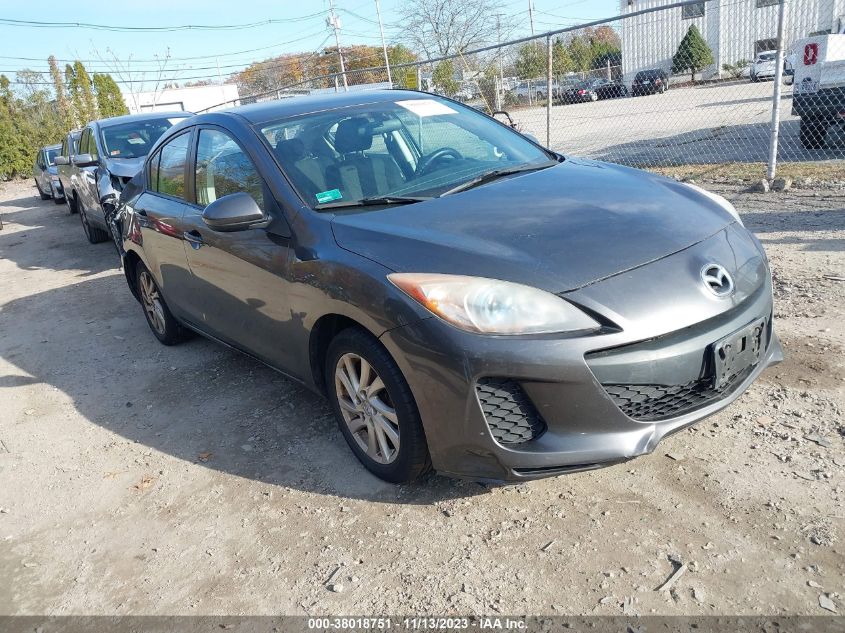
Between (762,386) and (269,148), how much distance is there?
2.84 meters

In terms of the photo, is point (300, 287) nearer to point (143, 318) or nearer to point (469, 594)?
point (469, 594)

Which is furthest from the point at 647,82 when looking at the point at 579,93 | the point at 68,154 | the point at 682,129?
the point at 68,154

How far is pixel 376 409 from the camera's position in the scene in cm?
297

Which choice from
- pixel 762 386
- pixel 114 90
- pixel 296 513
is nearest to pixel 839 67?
pixel 762 386

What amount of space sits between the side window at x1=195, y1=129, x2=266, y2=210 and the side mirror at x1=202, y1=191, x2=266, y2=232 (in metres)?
0.10

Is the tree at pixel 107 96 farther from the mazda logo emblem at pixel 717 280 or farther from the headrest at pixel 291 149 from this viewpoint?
the mazda logo emblem at pixel 717 280

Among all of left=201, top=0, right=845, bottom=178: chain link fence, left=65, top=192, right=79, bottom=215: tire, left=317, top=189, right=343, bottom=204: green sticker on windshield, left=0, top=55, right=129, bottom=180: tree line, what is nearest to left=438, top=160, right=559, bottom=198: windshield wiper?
left=317, top=189, right=343, bottom=204: green sticker on windshield

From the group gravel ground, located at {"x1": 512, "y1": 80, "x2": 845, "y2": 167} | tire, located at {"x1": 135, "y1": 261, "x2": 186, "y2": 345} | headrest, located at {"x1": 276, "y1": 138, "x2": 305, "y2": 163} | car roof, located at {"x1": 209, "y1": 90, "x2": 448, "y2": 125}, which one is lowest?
gravel ground, located at {"x1": 512, "y1": 80, "x2": 845, "y2": 167}

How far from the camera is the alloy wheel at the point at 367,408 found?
115 inches

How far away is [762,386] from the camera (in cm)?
355

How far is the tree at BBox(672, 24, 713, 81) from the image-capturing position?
1032 inches

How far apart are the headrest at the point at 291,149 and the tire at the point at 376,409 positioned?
1.05 m

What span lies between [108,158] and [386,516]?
8097 mm

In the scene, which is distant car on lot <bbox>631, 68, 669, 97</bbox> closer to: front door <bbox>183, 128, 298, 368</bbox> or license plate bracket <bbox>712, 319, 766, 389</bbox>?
front door <bbox>183, 128, 298, 368</bbox>
